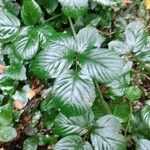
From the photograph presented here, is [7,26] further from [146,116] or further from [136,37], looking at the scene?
[146,116]

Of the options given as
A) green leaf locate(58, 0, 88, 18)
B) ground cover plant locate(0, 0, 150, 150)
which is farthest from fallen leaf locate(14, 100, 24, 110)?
green leaf locate(58, 0, 88, 18)

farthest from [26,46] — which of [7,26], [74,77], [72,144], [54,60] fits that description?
[72,144]

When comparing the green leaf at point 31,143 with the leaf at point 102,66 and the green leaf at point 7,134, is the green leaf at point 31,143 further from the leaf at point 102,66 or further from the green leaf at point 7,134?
the leaf at point 102,66

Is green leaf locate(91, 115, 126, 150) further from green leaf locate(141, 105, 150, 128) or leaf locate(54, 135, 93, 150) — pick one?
green leaf locate(141, 105, 150, 128)

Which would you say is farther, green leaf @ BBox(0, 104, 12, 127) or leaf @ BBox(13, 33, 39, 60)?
green leaf @ BBox(0, 104, 12, 127)

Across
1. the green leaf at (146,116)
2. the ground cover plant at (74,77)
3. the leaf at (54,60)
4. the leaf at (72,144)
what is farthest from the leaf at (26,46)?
the green leaf at (146,116)

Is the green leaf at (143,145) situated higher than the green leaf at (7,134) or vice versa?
the green leaf at (7,134)

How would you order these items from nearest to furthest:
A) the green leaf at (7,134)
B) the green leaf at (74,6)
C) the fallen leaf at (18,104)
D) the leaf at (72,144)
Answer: the leaf at (72,144), the green leaf at (74,6), the green leaf at (7,134), the fallen leaf at (18,104)

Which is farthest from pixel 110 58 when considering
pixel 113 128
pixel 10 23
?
pixel 10 23
